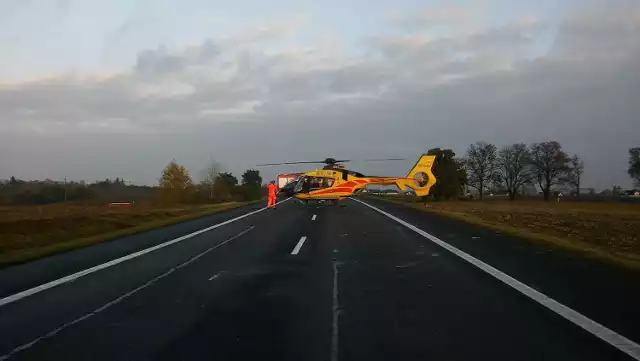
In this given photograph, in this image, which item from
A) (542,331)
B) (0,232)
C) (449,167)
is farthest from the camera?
(449,167)

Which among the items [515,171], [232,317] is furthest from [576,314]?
[515,171]

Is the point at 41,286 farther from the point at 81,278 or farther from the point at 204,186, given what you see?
the point at 204,186

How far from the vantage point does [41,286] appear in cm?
805

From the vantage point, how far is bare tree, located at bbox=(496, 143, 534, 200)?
3632 inches

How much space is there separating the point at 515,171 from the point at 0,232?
8689cm

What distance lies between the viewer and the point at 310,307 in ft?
22.0

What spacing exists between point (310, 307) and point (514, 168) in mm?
92901

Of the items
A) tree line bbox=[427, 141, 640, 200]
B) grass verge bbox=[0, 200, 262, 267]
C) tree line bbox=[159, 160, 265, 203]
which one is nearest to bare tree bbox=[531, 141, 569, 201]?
tree line bbox=[427, 141, 640, 200]

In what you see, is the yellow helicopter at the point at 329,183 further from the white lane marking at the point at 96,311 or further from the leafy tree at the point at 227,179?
the leafy tree at the point at 227,179

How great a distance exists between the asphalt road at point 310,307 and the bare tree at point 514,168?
8480cm

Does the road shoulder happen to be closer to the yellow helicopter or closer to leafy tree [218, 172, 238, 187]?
the yellow helicopter

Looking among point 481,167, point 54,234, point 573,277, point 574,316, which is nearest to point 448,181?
point 481,167

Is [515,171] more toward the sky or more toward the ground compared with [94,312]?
more toward the sky

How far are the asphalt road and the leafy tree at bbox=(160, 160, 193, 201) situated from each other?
5457 cm
